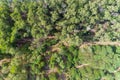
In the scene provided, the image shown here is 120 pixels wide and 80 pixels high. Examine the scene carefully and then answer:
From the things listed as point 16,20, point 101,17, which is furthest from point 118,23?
point 16,20

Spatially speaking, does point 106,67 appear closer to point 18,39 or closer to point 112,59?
point 112,59

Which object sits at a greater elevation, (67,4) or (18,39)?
(67,4)

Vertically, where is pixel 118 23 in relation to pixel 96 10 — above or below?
below

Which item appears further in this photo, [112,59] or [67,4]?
[112,59]

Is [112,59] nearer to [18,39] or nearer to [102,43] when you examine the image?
[102,43]

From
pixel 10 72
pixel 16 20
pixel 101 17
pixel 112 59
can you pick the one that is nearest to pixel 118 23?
pixel 101 17

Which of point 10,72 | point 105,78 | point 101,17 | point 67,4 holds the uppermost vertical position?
point 67,4
